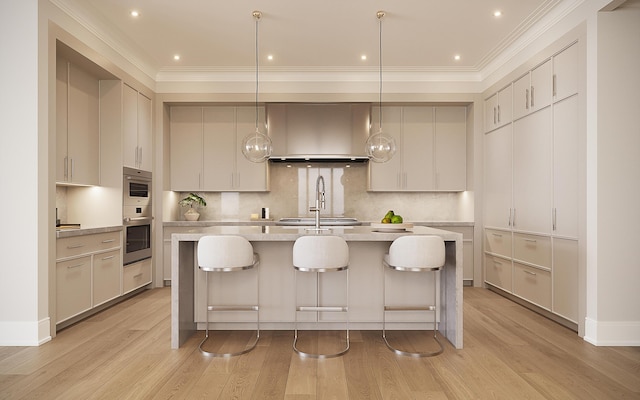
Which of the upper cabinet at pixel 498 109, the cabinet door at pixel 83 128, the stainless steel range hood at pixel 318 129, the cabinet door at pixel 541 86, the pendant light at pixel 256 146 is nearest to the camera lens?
the pendant light at pixel 256 146

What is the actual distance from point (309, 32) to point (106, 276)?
333cm

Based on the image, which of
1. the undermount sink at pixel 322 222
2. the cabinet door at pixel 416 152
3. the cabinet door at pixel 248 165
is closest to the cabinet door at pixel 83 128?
the cabinet door at pixel 248 165

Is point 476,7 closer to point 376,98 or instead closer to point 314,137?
point 376,98

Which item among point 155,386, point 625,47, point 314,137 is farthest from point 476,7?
point 155,386

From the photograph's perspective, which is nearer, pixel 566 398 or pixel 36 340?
pixel 566 398

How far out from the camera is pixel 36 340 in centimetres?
328

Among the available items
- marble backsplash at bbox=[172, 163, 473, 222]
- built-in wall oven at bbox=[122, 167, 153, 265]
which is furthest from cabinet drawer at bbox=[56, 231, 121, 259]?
marble backsplash at bbox=[172, 163, 473, 222]

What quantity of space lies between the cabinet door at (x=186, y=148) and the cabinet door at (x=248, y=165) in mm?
541

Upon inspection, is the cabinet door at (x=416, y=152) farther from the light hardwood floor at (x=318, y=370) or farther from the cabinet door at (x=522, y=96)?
the light hardwood floor at (x=318, y=370)

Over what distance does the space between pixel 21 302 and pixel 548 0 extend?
5.10 metres

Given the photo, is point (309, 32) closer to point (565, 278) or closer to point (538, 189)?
point (538, 189)

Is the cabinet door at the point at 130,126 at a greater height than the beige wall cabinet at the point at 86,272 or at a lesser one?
greater

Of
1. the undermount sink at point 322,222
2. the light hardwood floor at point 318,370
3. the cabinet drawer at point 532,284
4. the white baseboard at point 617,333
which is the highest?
the undermount sink at point 322,222

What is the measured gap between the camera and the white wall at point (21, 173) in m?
3.29
